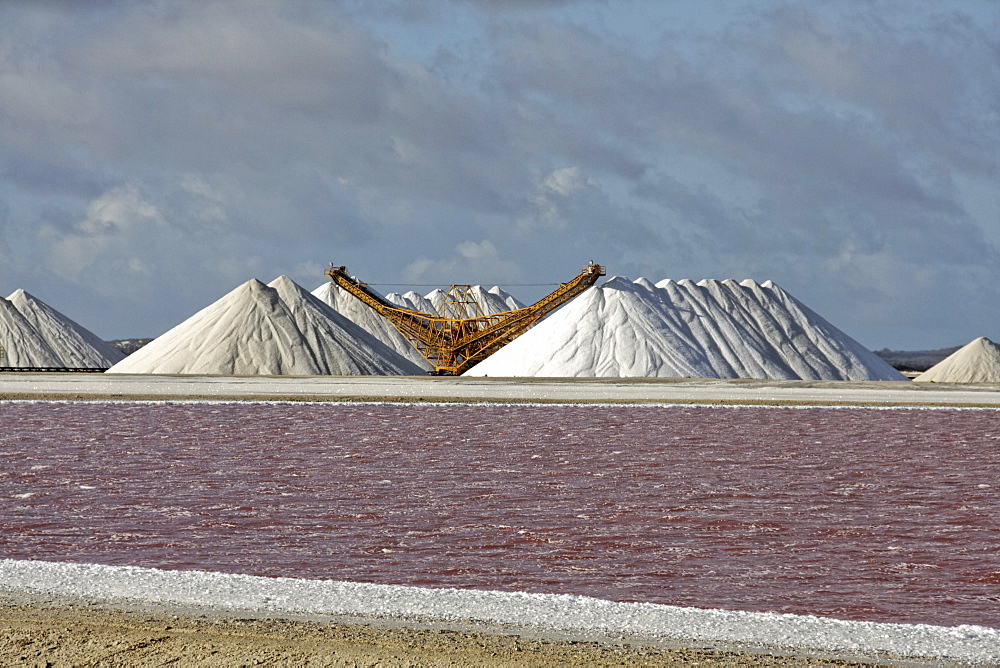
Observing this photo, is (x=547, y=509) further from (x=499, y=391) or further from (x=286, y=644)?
(x=499, y=391)

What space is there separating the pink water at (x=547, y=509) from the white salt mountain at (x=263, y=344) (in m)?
31.6

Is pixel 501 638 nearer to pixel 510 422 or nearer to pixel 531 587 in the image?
pixel 531 587

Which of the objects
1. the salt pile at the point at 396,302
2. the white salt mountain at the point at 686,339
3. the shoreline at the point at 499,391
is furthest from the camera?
the salt pile at the point at 396,302

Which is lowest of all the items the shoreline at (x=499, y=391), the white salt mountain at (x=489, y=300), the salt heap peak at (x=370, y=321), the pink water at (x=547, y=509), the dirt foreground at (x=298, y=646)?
the dirt foreground at (x=298, y=646)

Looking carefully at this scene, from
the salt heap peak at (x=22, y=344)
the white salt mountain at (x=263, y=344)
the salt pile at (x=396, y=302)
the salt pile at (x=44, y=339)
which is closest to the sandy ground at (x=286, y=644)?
the white salt mountain at (x=263, y=344)

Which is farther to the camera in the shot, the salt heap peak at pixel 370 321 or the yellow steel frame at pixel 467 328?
the salt heap peak at pixel 370 321

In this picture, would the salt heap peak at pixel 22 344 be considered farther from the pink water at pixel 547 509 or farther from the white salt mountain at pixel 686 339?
the pink water at pixel 547 509

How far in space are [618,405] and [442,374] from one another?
97.6 ft

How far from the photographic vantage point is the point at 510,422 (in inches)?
1023

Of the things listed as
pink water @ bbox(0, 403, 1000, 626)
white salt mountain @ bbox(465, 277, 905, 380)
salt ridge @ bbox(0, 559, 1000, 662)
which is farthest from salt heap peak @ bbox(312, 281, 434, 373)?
salt ridge @ bbox(0, 559, 1000, 662)

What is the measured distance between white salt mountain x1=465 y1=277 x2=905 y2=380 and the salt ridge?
1776 inches

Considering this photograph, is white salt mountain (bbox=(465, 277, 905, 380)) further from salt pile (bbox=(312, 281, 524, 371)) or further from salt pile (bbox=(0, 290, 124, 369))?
salt pile (bbox=(0, 290, 124, 369))

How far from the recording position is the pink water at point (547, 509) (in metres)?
8.80

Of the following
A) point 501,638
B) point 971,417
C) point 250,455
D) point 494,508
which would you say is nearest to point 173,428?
point 250,455
